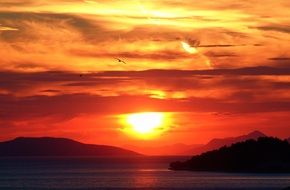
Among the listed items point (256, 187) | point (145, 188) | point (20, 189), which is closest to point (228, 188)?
point (256, 187)

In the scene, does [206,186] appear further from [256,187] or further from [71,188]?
[71,188]

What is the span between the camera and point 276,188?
183 meters

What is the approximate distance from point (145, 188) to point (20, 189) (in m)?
29.2

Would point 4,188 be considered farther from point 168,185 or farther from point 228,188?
point 228,188

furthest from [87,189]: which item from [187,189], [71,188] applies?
[187,189]

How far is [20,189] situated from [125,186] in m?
25.6

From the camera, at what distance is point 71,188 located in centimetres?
18662

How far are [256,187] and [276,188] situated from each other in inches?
340

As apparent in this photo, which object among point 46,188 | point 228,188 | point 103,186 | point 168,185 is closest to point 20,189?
point 46,188

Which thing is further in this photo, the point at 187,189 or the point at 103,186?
the point at 103,186

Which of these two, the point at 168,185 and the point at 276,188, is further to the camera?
the point at 168,185

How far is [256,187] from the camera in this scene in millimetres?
190500

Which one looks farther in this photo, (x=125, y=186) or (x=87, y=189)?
(x=125, y=186)

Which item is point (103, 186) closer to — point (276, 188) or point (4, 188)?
point (4, 188)
